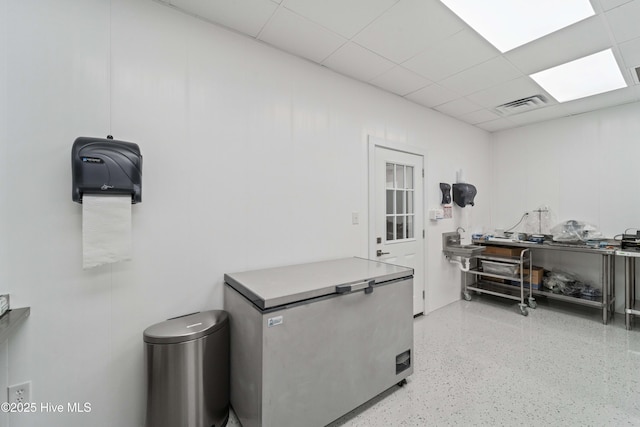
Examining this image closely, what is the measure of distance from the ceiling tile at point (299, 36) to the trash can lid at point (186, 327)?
2215 mm

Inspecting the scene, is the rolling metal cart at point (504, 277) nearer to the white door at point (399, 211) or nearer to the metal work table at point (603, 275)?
the metal work table at point (603, 275)

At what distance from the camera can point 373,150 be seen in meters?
2.91

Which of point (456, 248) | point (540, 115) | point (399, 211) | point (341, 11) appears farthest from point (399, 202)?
point (540, 115)

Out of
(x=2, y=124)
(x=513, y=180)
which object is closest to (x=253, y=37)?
(x=2, y=124)

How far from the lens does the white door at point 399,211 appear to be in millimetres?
2971

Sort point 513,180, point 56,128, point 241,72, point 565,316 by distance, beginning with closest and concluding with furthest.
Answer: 1. point 56,128
2. point 241,72
3. point 565,316
4. point 513,180

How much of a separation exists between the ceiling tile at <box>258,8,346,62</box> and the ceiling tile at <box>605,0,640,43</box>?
→ 6.52ft

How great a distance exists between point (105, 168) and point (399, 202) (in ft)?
9.31

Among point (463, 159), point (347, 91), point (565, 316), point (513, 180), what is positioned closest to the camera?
point (347, 91)

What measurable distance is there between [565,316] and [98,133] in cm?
541

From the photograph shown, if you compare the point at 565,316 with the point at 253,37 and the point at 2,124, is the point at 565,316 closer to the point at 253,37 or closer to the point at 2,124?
the point at 253,37

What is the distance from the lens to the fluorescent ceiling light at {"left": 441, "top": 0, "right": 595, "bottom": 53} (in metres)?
1.80

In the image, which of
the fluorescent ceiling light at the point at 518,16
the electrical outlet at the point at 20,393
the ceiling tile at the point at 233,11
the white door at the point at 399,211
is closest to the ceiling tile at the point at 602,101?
the fluorescent ceiling light at the point at 518,16

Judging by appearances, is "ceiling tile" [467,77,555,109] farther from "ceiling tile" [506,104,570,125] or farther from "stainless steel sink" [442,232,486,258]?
"stainless steel sink" [442,232,486,258]
